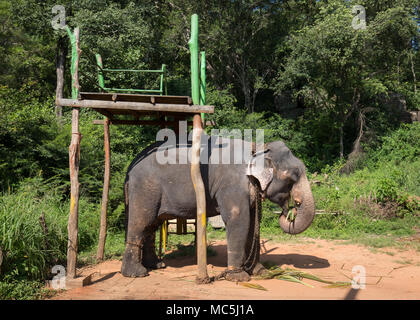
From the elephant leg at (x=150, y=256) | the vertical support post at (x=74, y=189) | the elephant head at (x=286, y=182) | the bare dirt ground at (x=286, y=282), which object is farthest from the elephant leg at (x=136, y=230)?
the elephant head at (x=286, y=182)

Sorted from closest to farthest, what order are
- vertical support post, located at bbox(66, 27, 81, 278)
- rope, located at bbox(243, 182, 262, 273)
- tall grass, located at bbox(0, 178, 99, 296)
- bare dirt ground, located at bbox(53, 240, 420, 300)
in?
bare dirt ground, located at bbox(53, 240, 420, 300) < tall grass, located at bbox(0, 178, 99, 296) < vertical support post, located at bbox(66, 27, 81, 278) < rope, located at bbox(243, 182, 262, 273)

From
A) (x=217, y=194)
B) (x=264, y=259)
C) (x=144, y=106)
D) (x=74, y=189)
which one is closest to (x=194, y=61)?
(x=144, y=106)

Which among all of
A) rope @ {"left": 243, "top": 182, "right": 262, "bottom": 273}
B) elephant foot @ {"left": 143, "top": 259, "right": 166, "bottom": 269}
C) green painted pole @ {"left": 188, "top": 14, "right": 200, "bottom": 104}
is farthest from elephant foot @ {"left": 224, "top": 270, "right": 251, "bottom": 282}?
→ green painted pole @ {"left": 188, "top": 14, "right": 200, "bottom": 104}

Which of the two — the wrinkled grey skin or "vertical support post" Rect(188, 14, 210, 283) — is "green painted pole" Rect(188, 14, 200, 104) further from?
the wrinkled grey skin

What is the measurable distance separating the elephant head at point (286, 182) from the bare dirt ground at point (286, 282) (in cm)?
100

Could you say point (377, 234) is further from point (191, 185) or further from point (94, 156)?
point (94, 156)

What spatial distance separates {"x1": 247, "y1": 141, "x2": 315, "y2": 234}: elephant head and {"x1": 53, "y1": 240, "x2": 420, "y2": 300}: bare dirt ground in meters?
1.00

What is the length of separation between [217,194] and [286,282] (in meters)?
1.74

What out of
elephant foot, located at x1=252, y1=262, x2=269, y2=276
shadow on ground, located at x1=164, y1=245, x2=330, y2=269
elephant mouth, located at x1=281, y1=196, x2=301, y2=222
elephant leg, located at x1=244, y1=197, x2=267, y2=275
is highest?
Answer: elephant mouth, located at x1=281, y1=196, x2=301, y2=222

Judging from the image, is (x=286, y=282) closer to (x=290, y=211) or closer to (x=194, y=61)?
(x=290, y=211)

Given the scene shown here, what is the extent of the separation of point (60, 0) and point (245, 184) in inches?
636

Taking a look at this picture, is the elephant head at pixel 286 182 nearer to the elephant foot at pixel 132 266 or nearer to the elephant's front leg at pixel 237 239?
the elephant's front leg at pixel 237 239

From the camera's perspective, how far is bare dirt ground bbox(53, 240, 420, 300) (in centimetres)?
488

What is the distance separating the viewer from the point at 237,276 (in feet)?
18.2
